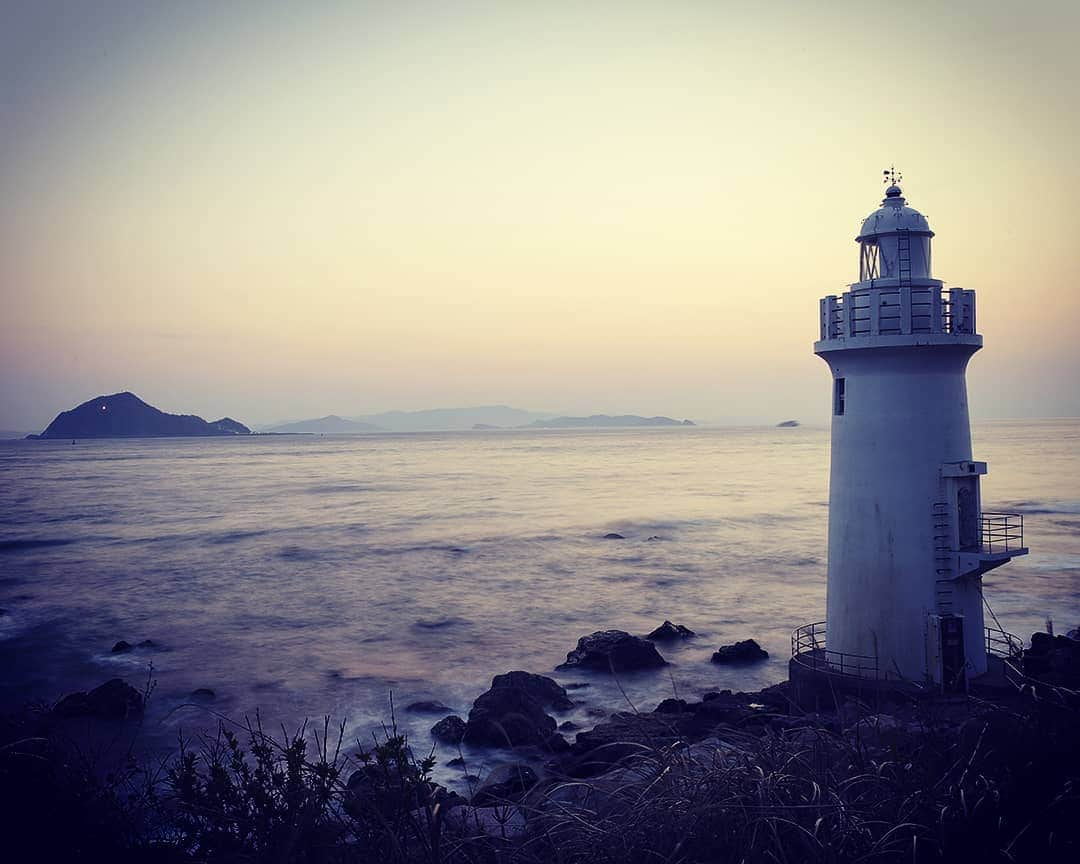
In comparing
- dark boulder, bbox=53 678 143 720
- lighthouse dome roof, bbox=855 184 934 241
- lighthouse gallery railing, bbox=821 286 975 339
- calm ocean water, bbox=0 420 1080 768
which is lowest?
calm ocean water, bbox=0 420 1080 768

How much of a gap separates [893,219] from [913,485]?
3.78 m

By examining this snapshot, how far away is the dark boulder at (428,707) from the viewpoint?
703 inches

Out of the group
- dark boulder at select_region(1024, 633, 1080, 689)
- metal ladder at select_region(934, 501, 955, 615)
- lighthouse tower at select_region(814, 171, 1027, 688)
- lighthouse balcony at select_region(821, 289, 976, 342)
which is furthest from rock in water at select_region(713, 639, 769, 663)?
lighthouse balcony at select_region(821, 289, 976, 342)

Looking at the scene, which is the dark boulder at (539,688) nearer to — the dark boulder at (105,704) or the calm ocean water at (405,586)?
the calm ocean water at (405,586)

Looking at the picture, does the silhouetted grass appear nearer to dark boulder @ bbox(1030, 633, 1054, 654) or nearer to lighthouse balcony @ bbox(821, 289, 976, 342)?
lighthouse balcony @ bbox(821, 289, 976, 342)

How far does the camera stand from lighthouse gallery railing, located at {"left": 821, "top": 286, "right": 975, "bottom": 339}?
10844 mm

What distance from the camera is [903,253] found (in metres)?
11.5

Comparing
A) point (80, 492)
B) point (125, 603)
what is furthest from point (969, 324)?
point (80, 492)

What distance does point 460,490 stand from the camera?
7844 cm

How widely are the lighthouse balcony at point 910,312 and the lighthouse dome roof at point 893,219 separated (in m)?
0.94

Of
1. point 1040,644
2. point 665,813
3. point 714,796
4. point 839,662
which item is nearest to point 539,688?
point 839,662

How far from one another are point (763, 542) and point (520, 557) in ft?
43.6

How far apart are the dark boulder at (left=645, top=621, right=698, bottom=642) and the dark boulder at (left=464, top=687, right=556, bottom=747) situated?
830 cm

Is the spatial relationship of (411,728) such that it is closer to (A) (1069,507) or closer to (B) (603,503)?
(B) (603,503)
